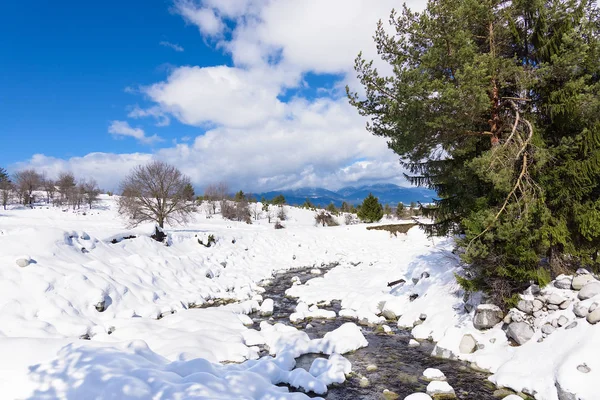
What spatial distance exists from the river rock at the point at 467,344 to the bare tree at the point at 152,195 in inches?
980

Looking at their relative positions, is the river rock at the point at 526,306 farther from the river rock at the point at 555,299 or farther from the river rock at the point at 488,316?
the river rock at the point at 488,316

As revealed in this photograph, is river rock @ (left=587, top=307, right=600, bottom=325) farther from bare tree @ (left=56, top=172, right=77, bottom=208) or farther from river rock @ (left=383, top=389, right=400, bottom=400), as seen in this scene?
bare tree @ (left=56, top=172, right=77, bottom=208)

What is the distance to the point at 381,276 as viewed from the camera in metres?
16.5

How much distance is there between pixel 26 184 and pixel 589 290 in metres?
83.6

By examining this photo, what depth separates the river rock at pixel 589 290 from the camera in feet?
22.9

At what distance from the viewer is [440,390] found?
643 cm

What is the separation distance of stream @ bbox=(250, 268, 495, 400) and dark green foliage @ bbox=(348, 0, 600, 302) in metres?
2.42

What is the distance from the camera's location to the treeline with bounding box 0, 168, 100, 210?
58772mm

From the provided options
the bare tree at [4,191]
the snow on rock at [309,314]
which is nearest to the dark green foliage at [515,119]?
the snow on rock at [309,314]

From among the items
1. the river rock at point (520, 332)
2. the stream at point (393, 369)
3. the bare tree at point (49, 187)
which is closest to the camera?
the stream at point (393, 369)

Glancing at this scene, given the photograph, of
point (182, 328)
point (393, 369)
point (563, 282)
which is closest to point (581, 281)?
point (563, 282)

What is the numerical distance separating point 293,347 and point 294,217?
8411cm

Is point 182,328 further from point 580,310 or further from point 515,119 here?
point 515,119

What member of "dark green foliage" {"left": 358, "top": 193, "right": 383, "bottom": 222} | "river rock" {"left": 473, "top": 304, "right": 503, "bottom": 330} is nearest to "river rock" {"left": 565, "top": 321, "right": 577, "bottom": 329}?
"river rock" {"left": 473, "top": 304, "right": 503, "bottom": 330}
